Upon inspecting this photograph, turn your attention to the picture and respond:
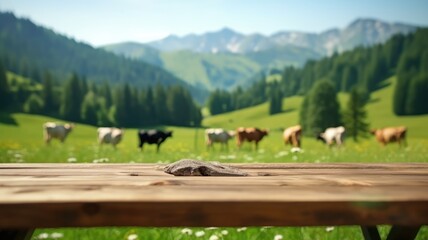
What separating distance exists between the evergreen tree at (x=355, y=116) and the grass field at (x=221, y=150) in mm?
3207

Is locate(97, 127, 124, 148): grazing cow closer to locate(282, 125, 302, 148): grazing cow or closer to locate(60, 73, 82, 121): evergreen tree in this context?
locate(282, 125, 302, 148): grazing cow

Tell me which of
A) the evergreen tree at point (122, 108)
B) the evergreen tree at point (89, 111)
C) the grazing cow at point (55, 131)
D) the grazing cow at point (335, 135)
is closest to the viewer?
the grazing cow at point (335, 135)

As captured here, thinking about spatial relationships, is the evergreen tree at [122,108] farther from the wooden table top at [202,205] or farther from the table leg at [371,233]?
the wooden table top at [202,205]

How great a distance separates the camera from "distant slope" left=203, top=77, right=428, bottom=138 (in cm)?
10606

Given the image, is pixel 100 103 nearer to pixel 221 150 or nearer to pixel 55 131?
pixel 55 131

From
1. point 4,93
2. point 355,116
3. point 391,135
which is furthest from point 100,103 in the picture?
point 391,135

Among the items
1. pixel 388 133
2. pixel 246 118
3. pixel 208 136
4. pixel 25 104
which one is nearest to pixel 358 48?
pixel 246 118

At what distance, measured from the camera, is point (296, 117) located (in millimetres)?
132375

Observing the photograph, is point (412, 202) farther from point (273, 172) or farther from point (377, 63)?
point (377, 63)

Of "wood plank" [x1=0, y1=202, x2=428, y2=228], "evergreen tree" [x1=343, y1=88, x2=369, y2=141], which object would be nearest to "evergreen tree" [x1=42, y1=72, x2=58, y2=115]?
"evergreen tree" [x1=343, y1=88, x2=369, y2=141]

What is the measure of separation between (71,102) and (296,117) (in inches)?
2452

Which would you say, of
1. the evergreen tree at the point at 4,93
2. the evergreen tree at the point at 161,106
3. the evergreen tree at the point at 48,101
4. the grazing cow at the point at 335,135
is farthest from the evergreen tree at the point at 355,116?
the evergreen tree at the point at 4,93

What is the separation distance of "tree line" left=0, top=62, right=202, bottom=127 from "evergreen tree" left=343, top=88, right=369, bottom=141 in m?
63.4

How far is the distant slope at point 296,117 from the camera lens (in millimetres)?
106062
